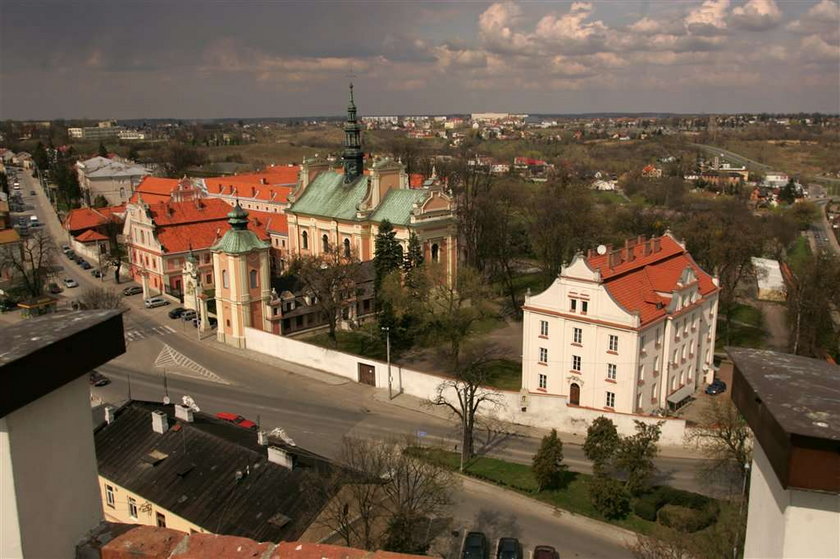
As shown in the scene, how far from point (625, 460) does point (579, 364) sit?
344 inches

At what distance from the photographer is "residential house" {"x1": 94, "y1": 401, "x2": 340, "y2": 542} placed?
2000 cm

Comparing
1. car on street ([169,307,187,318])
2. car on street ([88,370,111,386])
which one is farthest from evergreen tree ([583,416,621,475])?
car on street ([169,307,187,318])

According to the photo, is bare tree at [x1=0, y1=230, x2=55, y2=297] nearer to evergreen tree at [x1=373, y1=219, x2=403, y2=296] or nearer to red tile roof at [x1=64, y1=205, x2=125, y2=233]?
red tile roof at [x1=64, y1=205, x2=125, y2=233]

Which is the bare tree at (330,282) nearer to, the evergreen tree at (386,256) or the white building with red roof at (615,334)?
the evergreen tree at (386,256)

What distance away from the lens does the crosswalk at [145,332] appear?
156ft

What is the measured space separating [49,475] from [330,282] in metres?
38.8

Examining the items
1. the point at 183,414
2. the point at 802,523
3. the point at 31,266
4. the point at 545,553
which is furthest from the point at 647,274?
the point at 31,266

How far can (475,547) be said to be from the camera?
22.5 metres

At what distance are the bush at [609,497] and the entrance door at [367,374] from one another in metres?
16.3

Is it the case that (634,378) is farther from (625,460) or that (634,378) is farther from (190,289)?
(190,289)

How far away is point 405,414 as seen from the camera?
35.5 m

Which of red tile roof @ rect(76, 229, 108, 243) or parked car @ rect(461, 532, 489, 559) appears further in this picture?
red tile roof @ rect(76, 229, 108, 243)

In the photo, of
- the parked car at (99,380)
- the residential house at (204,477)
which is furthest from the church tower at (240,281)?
the residential house at (204,477)

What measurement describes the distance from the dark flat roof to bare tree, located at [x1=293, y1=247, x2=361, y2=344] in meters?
38.6
